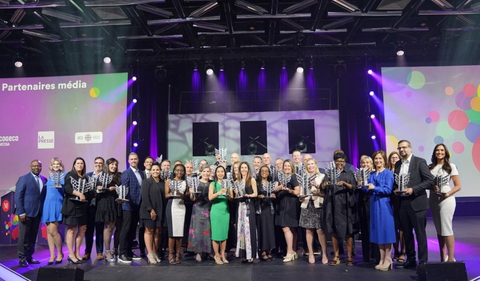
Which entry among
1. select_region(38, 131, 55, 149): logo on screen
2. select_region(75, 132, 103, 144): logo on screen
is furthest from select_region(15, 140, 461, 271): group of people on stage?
select_region(38, 131, 55, 149): logo on screen

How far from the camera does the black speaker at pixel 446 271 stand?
3.69m

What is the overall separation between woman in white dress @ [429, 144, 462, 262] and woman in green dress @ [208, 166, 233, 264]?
262 cm

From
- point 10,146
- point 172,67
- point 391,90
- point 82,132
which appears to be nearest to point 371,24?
point 391,90

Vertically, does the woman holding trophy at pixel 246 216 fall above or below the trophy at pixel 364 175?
below

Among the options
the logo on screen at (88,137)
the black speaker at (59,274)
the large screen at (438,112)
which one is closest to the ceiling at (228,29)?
the large screen at (438,112)

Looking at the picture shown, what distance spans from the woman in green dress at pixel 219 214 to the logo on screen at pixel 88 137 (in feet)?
15.3

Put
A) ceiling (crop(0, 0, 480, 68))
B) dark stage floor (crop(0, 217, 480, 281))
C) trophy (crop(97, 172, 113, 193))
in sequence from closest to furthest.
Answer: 1. dark stage floor (crop(0, 217, 480, 281))
2. trophy (crop(97, 172, 113, 193))
3. ceiling (crop(0, 0, 480, 68))

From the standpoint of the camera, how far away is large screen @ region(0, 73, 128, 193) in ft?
28.2

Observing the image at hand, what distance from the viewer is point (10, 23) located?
25.8ft

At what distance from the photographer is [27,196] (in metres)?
Answer: 5.23

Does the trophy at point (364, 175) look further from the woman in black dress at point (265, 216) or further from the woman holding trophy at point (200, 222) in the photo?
the woman holding trophy at point (200, 222)

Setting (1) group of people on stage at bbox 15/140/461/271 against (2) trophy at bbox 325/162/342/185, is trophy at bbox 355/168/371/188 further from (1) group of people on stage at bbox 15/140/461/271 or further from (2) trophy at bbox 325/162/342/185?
(2) trophy at bbox 325/162/342/185

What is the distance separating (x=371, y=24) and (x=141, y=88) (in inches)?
245

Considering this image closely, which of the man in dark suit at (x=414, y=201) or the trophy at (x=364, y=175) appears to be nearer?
the man in dark suit at (x=414, y=201)
